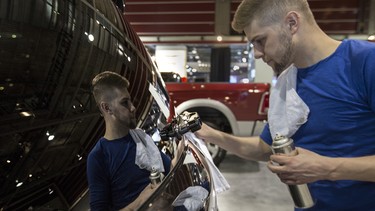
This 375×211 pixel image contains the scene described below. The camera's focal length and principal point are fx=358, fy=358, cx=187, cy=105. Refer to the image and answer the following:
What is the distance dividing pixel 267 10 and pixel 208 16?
8.25 meters

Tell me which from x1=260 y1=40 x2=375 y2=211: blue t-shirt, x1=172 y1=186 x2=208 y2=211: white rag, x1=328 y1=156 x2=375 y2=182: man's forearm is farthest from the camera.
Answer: x1=260 y1=40 x2=375 y2=211: blue t-shirt

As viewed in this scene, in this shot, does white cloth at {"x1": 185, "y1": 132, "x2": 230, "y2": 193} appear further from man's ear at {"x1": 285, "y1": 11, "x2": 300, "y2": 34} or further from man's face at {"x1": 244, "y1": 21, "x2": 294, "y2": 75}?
man's ear at {"x1": 285, "y1": 11, "x2": 300, "y2": 34}

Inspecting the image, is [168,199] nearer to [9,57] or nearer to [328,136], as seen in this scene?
[9,57]

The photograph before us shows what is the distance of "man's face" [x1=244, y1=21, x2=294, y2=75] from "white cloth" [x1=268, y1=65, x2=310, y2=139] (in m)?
0.07

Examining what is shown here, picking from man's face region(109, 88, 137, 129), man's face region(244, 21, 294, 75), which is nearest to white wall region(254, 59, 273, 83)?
man's face region(244, 21, 294, 75)

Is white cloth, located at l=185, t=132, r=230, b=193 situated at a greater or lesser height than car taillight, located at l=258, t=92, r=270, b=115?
greater

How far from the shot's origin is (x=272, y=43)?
122 cm

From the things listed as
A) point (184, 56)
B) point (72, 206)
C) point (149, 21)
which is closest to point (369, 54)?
point (72, 206)

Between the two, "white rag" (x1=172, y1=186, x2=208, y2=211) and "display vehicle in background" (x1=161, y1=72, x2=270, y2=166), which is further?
"display vehicle in background" (x1=161, y1=72, x2=270, y2=166)

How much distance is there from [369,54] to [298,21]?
0.84ft

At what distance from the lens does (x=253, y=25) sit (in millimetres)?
1252

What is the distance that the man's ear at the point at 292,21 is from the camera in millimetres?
1229

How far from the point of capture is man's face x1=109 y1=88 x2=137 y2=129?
849 millimetres

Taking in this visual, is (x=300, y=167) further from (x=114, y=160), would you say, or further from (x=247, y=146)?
(x=247, y=146)
